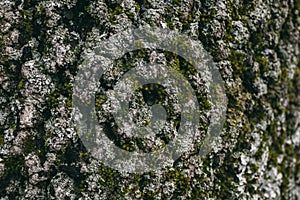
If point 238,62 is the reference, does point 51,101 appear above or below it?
below

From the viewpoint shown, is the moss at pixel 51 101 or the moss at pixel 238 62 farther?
the moss at pixel 238 62

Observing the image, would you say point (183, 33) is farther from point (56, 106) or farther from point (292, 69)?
point (292, 69)

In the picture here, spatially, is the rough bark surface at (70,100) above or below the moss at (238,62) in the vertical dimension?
below

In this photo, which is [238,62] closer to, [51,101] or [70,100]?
[70,100]

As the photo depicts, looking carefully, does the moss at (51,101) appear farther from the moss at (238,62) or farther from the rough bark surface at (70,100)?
the moss at (238,62)

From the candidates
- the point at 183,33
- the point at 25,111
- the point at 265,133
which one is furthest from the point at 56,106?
the point at 265,133

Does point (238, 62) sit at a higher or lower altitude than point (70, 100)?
higher

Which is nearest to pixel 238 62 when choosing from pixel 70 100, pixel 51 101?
pixel 70 100

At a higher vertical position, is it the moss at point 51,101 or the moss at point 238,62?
the moss at point 238,62

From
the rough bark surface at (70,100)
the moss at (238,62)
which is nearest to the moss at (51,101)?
the rough bark surface at (70,100)

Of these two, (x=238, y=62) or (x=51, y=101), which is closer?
(x=51, y=101)

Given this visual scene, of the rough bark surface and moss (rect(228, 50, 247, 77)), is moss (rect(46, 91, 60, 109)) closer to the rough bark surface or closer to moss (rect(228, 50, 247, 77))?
the rough bark surface
